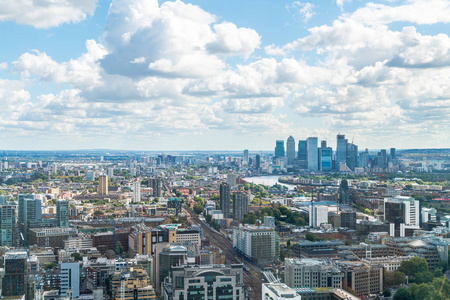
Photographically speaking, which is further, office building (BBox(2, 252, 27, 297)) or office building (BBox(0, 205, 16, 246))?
office building (BBox(0, 205, 16, 246))

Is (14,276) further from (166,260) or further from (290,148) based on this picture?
(290,148)

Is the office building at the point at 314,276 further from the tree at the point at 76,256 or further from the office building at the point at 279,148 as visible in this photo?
the office building at the point at 279,148

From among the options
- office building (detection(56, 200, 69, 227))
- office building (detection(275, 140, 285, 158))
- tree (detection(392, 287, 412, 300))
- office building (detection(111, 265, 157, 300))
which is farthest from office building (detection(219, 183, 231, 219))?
office building (detection(275, 140, 285, 158))

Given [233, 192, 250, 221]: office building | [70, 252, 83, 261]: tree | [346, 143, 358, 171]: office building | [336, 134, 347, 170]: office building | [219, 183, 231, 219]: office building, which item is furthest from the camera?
[336, 134, 347, 170]: office building

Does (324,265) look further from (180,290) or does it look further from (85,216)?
(85,216)

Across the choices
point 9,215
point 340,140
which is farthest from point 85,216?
point 340,140

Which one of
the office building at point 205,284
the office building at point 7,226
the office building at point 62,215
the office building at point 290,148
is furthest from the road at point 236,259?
the office building at point 290,148

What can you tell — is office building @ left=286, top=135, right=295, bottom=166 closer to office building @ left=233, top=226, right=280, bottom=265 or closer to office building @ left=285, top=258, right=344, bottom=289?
office building @ left=233, top=226, right=280, bottom=265
